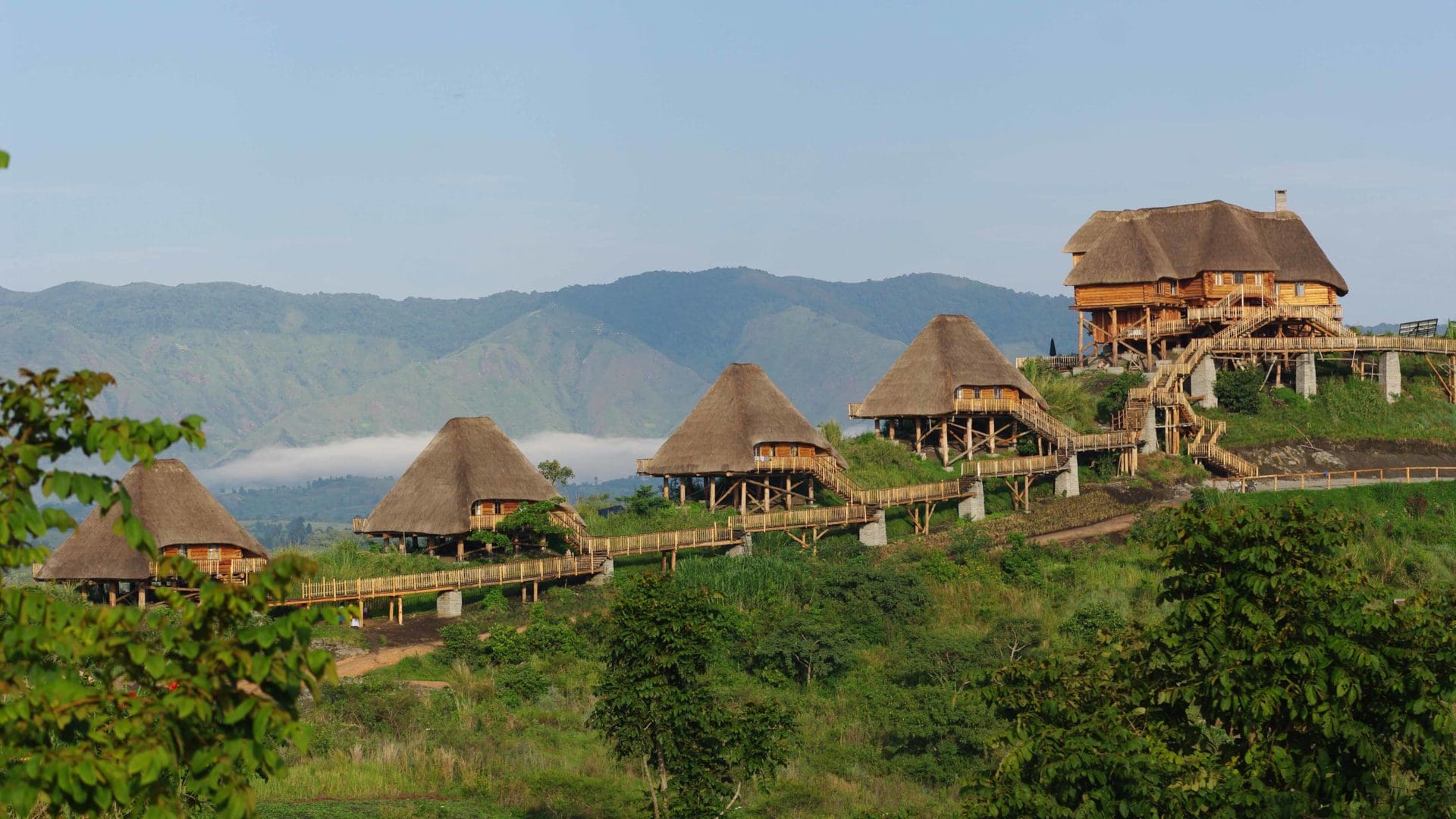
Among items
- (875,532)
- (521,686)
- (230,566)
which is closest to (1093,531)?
(875,532)

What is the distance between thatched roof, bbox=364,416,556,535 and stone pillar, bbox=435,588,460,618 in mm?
2466

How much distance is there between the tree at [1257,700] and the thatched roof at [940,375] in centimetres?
3151

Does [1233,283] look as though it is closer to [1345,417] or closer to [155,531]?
[1345,417]

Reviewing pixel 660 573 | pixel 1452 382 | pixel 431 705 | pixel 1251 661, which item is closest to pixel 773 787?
pixel 660 573

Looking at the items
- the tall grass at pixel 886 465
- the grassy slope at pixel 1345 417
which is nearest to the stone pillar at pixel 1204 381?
the grassy slope at pixel 1345 417

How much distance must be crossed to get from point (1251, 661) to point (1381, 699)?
1.06 metres

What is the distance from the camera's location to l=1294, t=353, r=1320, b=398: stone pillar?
50.8m

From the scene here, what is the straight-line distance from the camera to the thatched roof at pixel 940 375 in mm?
46906

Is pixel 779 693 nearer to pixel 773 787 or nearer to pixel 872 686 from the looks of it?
pixel 872 686

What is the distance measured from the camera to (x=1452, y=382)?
5284cm

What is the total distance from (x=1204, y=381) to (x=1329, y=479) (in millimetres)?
6903

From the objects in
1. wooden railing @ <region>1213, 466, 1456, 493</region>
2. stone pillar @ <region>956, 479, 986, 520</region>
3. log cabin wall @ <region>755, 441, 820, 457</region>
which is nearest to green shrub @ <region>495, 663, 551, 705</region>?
log cabin wall @ <region>755, 441, 820, 457</region>

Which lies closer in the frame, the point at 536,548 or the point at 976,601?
the point at 976,601

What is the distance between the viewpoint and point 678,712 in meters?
19.2
